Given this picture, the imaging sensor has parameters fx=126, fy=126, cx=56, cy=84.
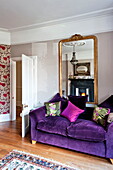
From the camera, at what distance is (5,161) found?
2.06 meters

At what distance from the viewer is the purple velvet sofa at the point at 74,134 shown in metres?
2.12

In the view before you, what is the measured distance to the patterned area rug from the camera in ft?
6.31

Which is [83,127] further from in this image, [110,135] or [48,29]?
[48,29]

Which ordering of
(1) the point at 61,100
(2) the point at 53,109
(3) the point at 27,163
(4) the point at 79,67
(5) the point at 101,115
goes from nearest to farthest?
(3) the point at 27,163 → (5) the point at 101,115 → (2) the point at 53,109 → (1) the point at 61,100 → (4) the point at 79,67

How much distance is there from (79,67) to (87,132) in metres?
1.78

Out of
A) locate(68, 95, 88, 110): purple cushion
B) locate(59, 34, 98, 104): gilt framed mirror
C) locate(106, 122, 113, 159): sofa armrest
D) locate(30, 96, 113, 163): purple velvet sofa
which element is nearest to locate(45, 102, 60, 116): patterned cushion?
locate(30, 96, 113, 163): purple velvet sofa

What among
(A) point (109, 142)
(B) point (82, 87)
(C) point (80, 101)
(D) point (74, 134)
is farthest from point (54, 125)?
(B) point (82, 87)

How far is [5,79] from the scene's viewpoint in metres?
4.20

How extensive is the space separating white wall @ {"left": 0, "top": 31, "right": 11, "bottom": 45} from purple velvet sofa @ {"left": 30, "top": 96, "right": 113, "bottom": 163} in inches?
108

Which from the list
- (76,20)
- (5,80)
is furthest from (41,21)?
(5,80)

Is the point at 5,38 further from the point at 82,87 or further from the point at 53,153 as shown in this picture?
the point at 53,153

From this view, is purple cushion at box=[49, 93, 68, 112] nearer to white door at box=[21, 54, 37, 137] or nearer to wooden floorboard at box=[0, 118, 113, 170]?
white door at box=[21, 54, 37, 137]

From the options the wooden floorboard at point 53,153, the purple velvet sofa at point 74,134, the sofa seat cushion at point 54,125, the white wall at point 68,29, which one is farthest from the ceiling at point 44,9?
the wooden floorboard at point 53,153

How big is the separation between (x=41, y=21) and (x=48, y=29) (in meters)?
0.31
